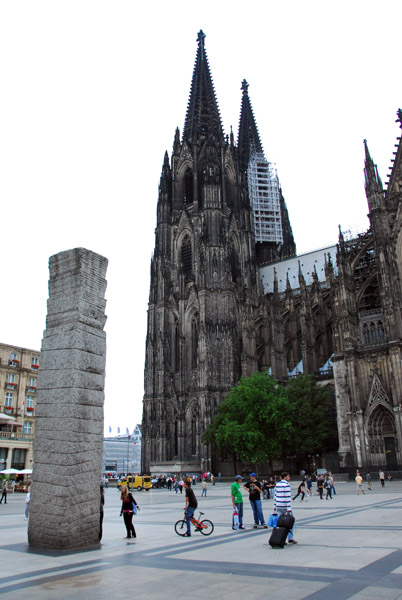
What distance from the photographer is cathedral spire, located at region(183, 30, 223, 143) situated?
234ft

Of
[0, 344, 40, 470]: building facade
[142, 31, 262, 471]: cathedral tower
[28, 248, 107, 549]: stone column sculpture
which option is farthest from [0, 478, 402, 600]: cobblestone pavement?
[142, 31, 262, 471]: cathedral tower

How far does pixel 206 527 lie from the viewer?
1135 centimetres

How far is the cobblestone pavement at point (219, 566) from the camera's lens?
6090 mm

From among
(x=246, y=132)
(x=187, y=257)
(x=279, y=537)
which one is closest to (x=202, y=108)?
(x=246, y=132)

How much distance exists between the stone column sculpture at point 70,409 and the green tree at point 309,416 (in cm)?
3329

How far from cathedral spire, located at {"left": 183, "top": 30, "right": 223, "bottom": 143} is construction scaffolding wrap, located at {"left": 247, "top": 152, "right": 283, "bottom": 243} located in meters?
9.00

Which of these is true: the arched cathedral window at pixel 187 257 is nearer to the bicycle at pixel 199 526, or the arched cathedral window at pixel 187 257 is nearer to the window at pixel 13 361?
the window at pixel 13 361

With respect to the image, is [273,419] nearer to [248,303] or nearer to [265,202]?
[248,303]

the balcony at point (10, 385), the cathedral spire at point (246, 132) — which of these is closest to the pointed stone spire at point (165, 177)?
the cathedral spire at point (246, 132)

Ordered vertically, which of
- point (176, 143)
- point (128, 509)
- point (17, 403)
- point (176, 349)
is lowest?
point (128, 509)

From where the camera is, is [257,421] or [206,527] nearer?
[206,527]

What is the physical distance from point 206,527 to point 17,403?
43616 millimetres

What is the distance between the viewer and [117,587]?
6434 mm

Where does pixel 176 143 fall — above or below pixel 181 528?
above
